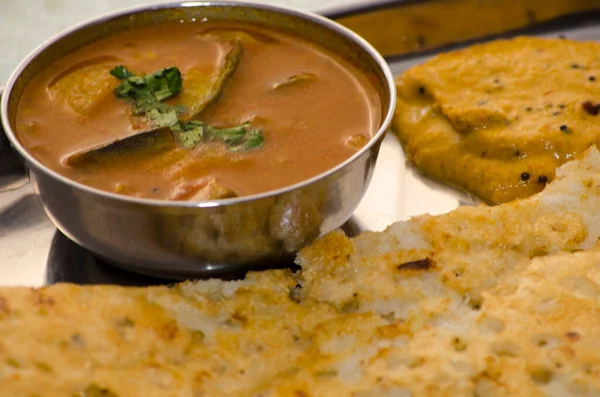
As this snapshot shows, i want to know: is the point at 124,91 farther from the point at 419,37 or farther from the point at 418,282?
the point at 419,37

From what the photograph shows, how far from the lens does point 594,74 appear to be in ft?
10.9

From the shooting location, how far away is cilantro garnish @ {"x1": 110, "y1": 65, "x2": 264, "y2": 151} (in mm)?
2676

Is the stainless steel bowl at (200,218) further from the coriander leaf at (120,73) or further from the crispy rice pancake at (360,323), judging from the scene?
the coriander leaf at (120,73)

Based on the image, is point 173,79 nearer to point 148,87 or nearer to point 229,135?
point 148,87

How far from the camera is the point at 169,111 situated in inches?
110

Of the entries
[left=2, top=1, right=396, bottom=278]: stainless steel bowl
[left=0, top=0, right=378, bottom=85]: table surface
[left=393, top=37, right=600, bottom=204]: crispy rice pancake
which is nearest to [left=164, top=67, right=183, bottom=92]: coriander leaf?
[left=2, top=1, right=396, bottom=278]: stainless steel bowl

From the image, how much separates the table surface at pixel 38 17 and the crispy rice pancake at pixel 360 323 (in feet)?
7.53

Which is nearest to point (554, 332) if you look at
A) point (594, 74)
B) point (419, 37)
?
point (594, 74)

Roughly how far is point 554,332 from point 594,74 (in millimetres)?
1536

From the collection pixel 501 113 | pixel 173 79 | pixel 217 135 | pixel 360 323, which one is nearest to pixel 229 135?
pixel 217 135

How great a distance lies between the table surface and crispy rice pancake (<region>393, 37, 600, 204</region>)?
4.02 ft

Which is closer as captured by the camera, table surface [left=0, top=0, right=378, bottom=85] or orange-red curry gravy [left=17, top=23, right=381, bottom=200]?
orange-red curry gravy [left=17, top=23, right=381, bottom=200]

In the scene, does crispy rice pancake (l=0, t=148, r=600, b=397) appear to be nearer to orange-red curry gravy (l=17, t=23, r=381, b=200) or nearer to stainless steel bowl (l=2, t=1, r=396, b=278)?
stainless steel bowl (l=2, t=1, r=396, b=278)

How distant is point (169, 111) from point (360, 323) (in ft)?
3.46
